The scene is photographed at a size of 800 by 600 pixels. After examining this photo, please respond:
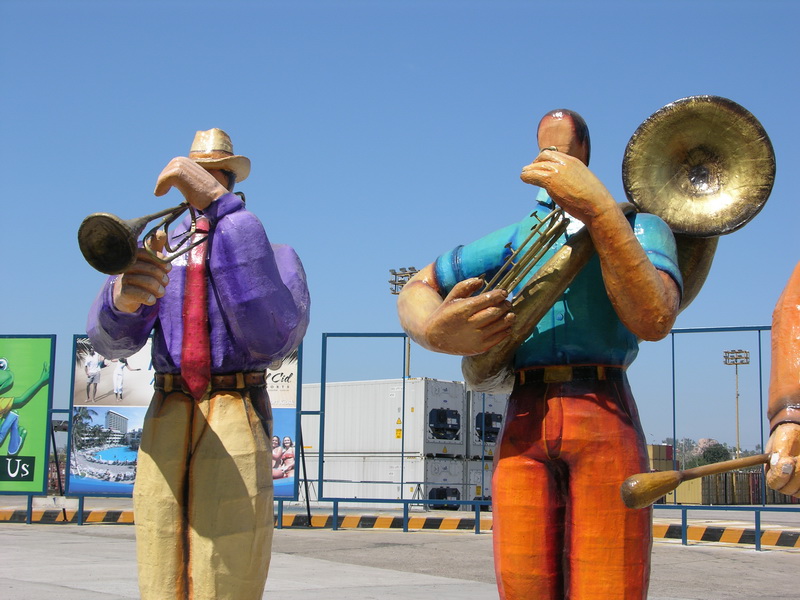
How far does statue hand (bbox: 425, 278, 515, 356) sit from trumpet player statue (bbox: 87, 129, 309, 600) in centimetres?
65

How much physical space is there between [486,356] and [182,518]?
3.96 ft

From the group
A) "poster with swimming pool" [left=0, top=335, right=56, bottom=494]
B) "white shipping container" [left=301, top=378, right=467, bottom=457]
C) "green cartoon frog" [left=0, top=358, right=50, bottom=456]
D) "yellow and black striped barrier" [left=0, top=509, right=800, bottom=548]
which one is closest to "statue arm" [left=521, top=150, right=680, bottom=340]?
"yellow and black striped barrier" [left=0, top=509, right=800, bottom=548]

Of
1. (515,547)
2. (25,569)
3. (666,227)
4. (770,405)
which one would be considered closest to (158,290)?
(515,547)

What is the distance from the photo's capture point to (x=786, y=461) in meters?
2.32

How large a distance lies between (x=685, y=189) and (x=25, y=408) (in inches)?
384

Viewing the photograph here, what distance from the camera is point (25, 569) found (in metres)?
6.94

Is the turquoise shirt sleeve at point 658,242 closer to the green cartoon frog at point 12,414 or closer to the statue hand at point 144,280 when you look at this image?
the statue hand at point 144,280

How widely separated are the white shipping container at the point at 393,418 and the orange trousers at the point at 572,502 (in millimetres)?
12793

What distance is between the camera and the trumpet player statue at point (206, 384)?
335cm

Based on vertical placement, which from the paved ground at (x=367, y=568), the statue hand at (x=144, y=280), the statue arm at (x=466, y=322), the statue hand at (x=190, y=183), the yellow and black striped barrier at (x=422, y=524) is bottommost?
the yellow and black striped barrier at (x=422, y=524)

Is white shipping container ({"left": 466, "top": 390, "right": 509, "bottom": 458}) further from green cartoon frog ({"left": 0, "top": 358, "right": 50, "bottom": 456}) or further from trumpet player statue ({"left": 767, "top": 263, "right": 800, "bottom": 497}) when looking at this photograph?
trumpet player statue ({"left": 767, "top": 263, "right": 800, "bottom": 497})

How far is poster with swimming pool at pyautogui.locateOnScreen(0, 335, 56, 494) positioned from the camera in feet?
37.0

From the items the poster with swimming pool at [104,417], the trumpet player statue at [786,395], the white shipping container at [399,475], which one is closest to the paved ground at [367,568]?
the poster with swimming pool at [104,417]

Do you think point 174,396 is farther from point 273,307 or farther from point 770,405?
point 770,405
